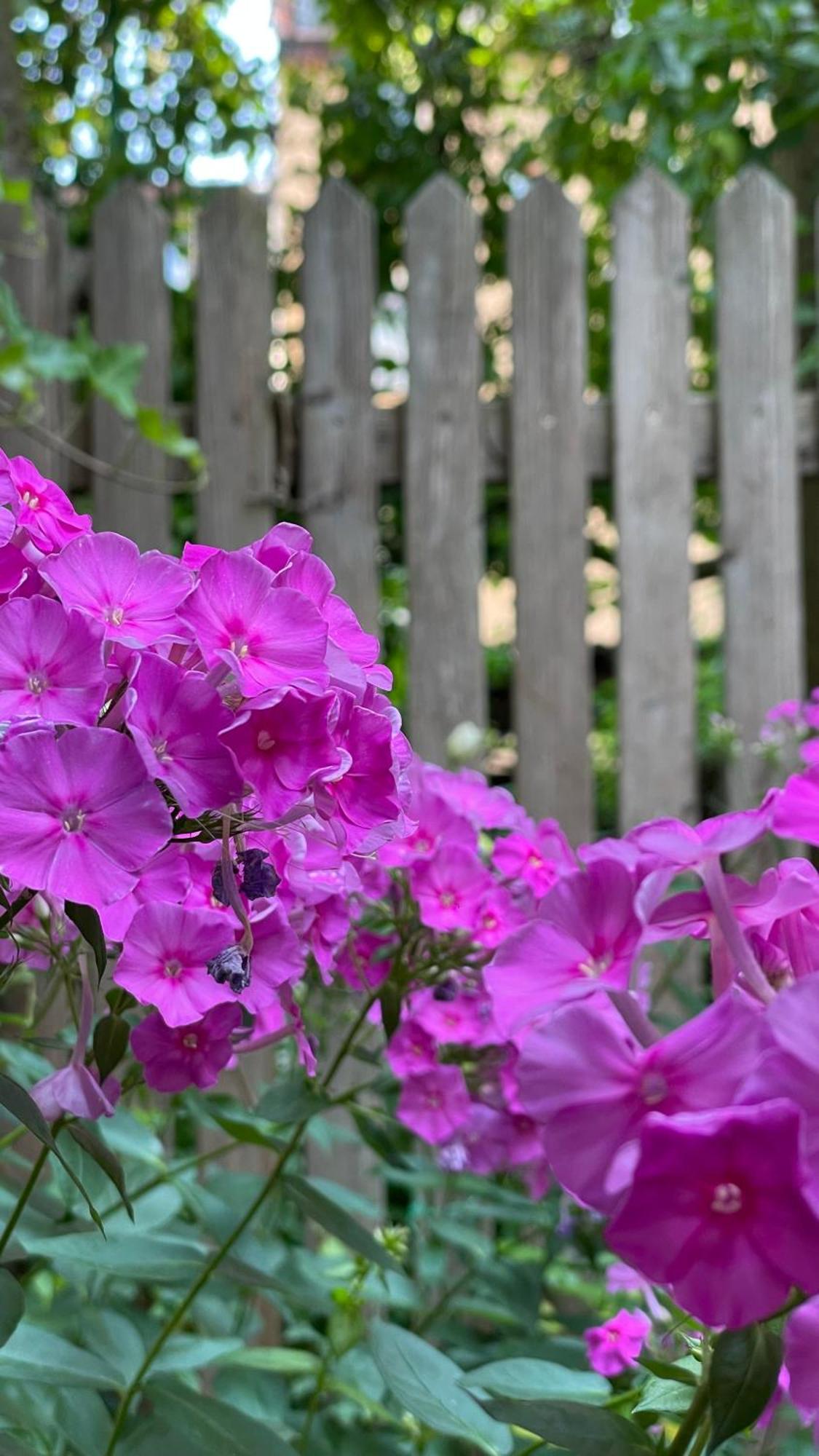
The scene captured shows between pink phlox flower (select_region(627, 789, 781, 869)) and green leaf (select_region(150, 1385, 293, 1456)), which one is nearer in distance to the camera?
pink phlox flower (select_region(627, 789, 781, 869))

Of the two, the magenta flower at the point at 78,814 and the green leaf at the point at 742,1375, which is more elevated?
the magenta flower at the point at 78,814

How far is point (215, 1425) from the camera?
70 centimetres

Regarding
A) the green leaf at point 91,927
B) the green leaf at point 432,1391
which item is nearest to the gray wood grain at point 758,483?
the green leaf at point 432,1391

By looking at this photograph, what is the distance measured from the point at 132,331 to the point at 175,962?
5.54 ft

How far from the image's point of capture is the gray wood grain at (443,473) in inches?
78.6

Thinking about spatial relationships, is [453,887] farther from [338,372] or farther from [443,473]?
[338,372]

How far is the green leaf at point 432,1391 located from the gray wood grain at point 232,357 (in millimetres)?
1508

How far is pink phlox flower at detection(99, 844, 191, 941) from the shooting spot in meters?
0.50

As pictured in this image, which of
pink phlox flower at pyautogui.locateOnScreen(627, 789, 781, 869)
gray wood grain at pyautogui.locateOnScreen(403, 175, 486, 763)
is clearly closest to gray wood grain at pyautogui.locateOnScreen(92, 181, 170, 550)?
gray wood grain at pyautogui.locateOnScreen(403, 175, 486, 763)

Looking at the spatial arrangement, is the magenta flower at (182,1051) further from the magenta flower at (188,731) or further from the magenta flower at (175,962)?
the magenta flower at (188,731)

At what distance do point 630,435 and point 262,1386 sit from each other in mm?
1490

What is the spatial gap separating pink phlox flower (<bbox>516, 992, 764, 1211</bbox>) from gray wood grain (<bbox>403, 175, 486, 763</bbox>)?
159cm

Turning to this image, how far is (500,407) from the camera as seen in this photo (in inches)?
81.8

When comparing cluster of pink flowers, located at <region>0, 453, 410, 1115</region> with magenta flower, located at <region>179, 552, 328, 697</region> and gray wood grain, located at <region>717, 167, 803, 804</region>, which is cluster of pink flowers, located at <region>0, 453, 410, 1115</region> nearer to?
magenta flower, located at <region>179, 552, 328, 697</region>
